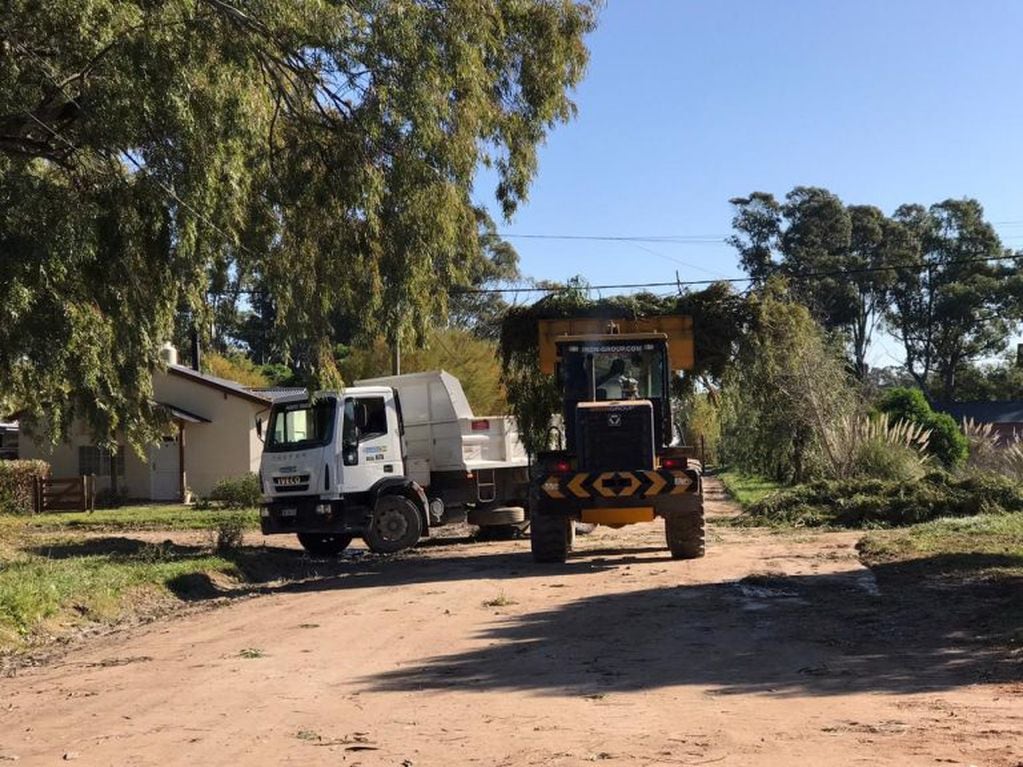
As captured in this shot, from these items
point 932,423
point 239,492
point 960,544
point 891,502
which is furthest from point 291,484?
point 932,423

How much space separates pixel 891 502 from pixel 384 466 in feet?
32.7

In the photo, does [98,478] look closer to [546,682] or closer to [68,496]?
[68,496]

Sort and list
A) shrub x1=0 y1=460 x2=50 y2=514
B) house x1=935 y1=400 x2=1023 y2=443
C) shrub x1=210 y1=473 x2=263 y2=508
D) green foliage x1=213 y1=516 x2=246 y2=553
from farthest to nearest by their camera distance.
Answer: house x1=935 y1=400 x2=1023 y2=443, shrub x1=210 y1=473 x2=263 y2=508, shrub x1=0 y1=460 x2=50 y2=514, green foliage x1=213 y1=516 x2=246 y2=553

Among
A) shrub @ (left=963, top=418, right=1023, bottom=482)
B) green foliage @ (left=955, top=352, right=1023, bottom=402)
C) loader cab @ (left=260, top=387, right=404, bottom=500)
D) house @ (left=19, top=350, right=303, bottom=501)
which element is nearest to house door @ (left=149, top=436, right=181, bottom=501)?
house @ (left=19, top=350, right=303, bottom=501)

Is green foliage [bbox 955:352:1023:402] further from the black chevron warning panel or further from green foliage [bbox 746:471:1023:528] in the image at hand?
the black chevron warning panel

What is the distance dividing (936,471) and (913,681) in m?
16.8

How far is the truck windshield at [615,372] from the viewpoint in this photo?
1708 cm

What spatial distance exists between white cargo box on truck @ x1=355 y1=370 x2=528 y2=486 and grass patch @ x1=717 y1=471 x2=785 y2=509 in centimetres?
932

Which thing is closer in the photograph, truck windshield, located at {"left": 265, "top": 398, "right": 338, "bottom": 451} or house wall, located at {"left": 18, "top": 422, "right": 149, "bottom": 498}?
truck windshield, located at {"left": 265, "top": 398, "right": 338, "bottom": 451}

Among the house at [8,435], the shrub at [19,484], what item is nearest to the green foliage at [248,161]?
the shrub at [19,484]

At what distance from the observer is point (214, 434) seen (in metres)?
37.8

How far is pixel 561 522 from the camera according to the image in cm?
1644

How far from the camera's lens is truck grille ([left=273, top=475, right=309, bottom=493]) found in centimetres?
1850

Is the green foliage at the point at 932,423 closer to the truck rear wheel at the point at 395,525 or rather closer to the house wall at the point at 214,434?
the truck rear wheel at the point at 395,525
